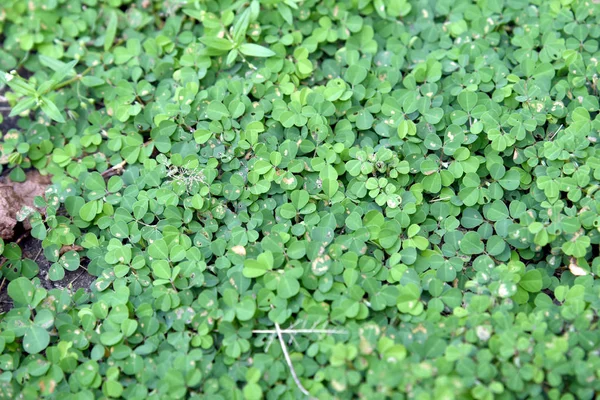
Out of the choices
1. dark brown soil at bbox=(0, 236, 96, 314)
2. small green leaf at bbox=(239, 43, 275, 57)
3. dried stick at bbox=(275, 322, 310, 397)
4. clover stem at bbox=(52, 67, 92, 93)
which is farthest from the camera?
clover stem at bbox=(52, 67, 92, 93)

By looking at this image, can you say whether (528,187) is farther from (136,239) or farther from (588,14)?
(136,239)

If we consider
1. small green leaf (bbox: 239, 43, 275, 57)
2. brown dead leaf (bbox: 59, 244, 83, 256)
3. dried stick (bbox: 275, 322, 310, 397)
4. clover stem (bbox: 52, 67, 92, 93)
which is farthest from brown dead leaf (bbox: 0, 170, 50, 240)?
dried stick (bbox: 275, 322, 310, 397)

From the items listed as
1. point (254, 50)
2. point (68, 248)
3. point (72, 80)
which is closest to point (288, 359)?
point (68, 248)

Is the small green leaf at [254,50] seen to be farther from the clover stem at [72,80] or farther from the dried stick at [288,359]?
the dried stick at [288,359]

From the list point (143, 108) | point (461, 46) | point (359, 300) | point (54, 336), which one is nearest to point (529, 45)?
point (461, 46)

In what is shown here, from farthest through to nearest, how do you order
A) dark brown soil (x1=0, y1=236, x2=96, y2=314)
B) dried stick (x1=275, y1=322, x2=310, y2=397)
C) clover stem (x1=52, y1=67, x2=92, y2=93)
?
clover stem (x1=52, y1=67, x2=92, y2=93)
dark brown soil (x1=0, y1=236, x2=96, y2=314)
dried stick (x1=275, y1=322, x2=310, y2=397)

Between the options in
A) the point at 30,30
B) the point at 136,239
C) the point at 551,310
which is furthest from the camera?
the point at 30,30

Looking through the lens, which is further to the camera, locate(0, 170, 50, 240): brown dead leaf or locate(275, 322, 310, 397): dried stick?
locate(0, 170, 50, 240): brown dead leaf

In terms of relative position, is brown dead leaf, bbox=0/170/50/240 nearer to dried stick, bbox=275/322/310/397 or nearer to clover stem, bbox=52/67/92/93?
clover stem, bbox=52/67/92/93
